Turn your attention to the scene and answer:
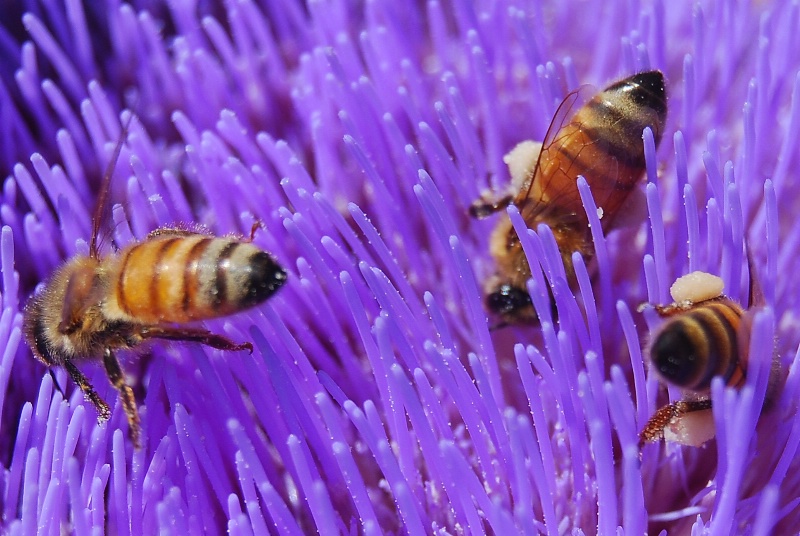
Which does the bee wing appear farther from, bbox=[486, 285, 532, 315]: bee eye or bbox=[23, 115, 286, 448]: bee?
bbox=[23, 115, 286, 448]: bee

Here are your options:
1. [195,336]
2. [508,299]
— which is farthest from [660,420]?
[195,336]

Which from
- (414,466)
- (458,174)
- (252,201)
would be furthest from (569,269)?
(252,201)

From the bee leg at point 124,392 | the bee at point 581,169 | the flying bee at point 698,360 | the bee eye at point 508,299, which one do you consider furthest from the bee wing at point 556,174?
→ the bee leg at point 124,392

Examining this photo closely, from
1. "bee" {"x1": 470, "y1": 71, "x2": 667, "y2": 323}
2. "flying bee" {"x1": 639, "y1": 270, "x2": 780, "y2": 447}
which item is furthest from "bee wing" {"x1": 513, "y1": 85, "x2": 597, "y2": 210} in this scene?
"flying bee" {"x1": 639, "y1": 270, "x2": 780, "y2": 447}

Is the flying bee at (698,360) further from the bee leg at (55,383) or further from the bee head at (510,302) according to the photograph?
the bee leg at (55,383)

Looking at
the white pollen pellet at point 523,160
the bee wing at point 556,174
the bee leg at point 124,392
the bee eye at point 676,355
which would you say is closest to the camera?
the bee eye at point 676,355

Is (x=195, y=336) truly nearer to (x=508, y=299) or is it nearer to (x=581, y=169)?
(x=508, y=299)
